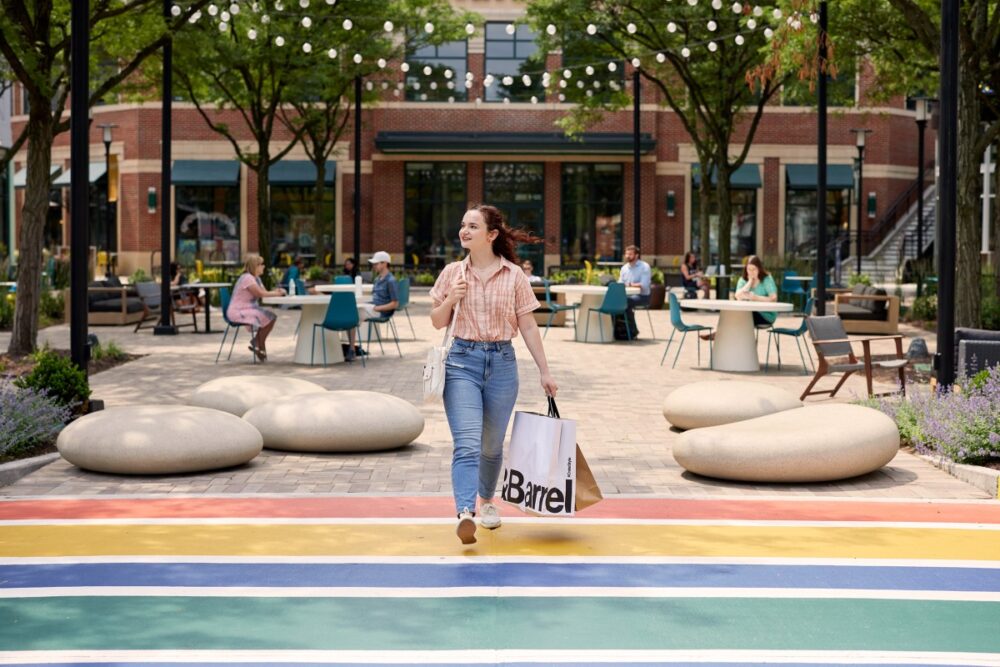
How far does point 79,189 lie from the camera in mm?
12000

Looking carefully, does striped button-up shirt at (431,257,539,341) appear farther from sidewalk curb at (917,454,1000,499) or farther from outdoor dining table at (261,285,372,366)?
outdoor dining table at (261,285,372,366)

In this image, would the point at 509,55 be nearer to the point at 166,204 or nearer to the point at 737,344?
the point at 166,204

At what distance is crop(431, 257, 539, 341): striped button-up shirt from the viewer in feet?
24.0

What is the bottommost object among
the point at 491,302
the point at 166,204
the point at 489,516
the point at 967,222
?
the point at 489,516

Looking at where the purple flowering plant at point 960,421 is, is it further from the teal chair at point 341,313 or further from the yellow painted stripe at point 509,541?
the teal chair at point 341,313

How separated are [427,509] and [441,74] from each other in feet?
139

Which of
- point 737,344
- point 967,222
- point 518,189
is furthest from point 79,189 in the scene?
point 518,189

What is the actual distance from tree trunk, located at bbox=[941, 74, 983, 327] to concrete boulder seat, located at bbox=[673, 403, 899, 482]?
826cm

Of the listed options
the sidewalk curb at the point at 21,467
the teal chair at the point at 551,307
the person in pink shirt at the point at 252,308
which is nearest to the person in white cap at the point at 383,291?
the person in pink shirt at the point at 252,308

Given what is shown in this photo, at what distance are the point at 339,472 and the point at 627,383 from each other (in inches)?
261

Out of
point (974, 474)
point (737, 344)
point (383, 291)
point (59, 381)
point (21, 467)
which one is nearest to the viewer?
point (974, 474)

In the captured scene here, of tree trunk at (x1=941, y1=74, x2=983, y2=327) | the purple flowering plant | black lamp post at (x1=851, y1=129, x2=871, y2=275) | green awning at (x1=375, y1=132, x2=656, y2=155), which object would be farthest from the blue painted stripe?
green awning at (x1=375, y1=132, x2=656, y2=155)

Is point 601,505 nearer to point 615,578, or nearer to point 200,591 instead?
point 615,578

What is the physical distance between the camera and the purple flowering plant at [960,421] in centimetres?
989
